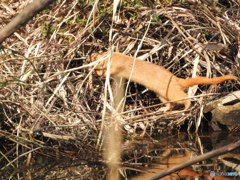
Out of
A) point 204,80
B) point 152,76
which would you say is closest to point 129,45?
point 152,76

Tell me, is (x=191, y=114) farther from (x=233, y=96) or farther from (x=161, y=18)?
(x=161, y=18)

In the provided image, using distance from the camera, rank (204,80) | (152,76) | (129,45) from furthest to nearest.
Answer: (129,45) < (152,76) < (204,80)

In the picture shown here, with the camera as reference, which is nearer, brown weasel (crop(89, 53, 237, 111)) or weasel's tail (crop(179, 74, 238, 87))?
weasel's tail (crop(179, 74, 238, 87))

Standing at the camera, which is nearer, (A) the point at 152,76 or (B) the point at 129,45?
(A) the point at 152,76

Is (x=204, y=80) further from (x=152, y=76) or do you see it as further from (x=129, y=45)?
(x=129, y=45)

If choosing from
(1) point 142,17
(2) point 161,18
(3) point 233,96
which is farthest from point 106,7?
(3) point 233,96

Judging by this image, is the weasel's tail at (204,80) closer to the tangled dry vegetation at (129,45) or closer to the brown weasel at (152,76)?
the brown weasel at (152,76)

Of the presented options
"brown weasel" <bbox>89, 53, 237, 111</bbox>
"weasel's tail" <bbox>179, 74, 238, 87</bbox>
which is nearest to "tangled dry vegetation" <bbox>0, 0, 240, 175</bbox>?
"brown weasel" <bbox>89, 53, 237, 111</bbox>

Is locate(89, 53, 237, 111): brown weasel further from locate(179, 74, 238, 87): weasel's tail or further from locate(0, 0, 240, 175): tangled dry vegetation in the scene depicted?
locate(0, 0, 240, 175): tangled dry vegetation

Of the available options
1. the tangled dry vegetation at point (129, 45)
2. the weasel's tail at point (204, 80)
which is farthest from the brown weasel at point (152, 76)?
the tangled dry vegetation at point (129, 45)

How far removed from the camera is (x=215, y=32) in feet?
11.5

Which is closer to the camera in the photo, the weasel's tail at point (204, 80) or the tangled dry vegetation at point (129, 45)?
the weasel's tail at point (204, 80)

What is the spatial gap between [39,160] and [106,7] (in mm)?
1913

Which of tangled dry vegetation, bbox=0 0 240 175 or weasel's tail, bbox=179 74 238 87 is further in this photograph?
tangled dry vegetation, bbox=0 0 240 175
